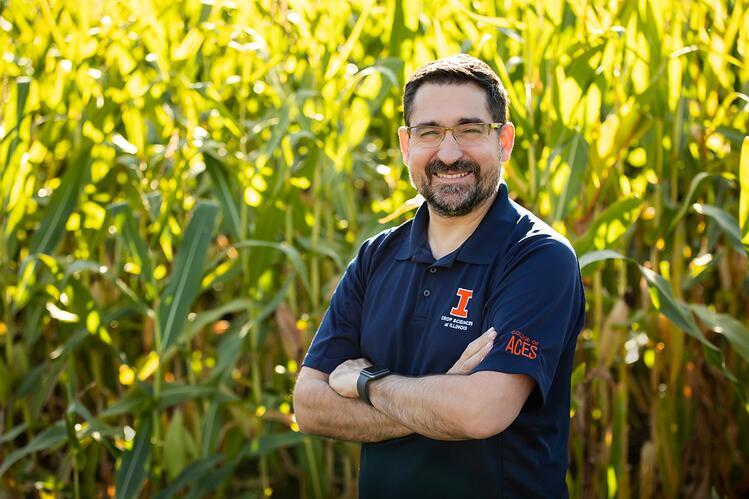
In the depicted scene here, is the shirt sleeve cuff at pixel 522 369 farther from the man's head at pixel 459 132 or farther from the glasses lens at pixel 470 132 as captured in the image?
the glasses lens at pixel 470 132

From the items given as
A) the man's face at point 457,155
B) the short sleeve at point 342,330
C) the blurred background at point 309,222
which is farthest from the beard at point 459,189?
the blurred background at point 309,222

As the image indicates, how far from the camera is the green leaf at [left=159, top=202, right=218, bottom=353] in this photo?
10.7 feet

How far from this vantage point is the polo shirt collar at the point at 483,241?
216 centimetres

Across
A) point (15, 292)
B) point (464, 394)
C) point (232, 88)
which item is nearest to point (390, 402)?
point (464, 394)

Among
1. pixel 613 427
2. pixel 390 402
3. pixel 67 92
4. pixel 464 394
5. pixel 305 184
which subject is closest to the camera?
pixel 464 394

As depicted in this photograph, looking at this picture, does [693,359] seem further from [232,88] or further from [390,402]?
[232,88]

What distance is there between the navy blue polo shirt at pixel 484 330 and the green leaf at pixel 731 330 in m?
1.01

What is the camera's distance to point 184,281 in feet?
10.8

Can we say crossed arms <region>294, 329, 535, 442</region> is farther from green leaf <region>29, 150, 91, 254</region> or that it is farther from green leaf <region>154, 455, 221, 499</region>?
green leaf <region>29, 150, 91, 254</region>

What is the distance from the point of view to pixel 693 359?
11.4 feet

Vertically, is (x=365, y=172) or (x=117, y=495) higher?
(x=365, y=172)

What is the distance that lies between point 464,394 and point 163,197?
1857 millimetres

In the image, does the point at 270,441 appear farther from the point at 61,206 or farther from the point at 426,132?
the point at 426,132

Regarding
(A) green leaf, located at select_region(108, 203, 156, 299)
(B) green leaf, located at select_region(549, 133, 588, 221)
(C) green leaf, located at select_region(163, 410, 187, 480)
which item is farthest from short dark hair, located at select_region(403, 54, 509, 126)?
(C) green leaf, located at select_region(163, 410, 187, 480)
